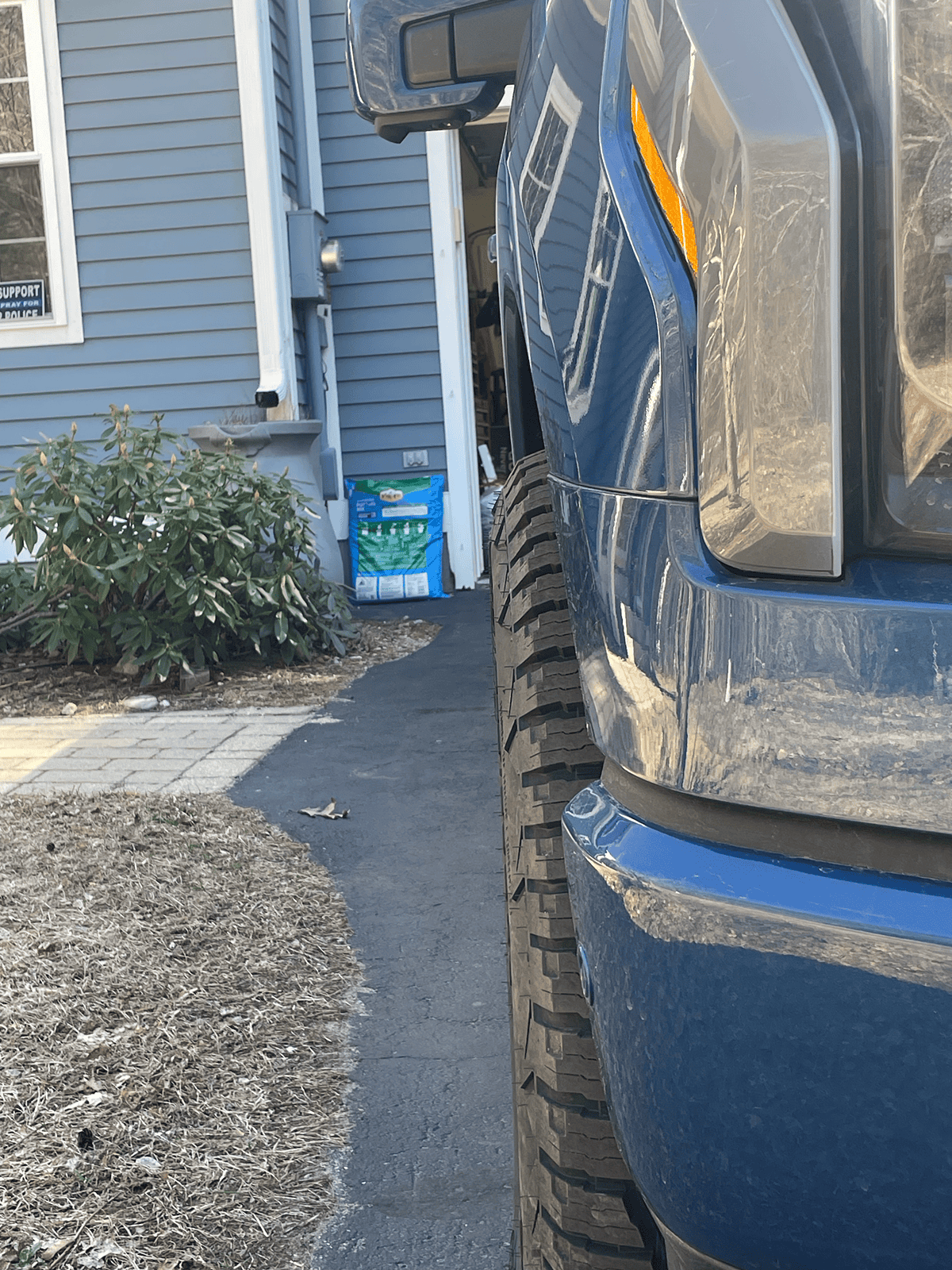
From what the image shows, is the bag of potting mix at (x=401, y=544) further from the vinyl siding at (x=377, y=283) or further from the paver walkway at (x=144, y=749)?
the paver walkway at (x=144, y=749)

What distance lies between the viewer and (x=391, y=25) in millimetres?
1640

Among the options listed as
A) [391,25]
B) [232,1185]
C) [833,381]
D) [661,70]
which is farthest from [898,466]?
[232,1185]

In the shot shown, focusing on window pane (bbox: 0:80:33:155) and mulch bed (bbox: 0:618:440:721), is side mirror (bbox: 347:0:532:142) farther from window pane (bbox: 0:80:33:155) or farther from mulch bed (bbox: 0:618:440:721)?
window pane (bbox: 0:80:33:155)

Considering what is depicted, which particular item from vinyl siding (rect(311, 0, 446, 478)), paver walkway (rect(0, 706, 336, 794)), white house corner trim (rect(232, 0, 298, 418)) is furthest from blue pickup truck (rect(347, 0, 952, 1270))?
vinyl siding (rect(311, 0, 446, 478))

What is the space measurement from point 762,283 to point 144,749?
161 inches

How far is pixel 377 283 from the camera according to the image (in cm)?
805

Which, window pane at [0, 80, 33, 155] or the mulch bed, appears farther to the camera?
window pane at [0, 80, 33, 155]

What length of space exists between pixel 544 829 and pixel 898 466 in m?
0.47

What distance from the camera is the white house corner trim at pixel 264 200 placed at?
22.5 ft

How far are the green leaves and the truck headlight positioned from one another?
4.71 m

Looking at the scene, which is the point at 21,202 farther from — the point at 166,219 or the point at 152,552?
the point at 152,552

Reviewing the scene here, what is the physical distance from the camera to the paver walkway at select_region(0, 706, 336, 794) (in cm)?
406

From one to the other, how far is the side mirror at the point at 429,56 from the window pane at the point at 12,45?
6364 mm

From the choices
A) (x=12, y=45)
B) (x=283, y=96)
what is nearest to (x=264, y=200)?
(x=283, y=96)
